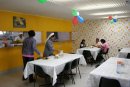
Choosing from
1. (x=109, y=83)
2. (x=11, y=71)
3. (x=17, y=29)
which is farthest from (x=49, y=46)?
(x=109, y=83)

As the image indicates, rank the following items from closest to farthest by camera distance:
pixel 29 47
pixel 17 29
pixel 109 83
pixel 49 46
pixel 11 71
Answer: pixel 109 83 → pixel 29 47 → pixel 49 46 → pixel 11 71 → pixel 17 29

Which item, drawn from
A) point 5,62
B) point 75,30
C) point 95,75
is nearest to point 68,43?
point 75,30

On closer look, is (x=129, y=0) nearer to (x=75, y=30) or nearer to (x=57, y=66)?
(x=57, y=66)

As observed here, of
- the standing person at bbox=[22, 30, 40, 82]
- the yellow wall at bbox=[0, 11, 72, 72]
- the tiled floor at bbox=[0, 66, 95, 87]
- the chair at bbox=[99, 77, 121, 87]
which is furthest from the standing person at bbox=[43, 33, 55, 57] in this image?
the chair at bbox=[99, 77, 121, 87]

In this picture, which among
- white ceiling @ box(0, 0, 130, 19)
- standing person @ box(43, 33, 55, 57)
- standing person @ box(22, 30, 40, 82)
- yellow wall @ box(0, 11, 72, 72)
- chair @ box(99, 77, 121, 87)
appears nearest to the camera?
chair @ box(99, 77, 121, 87)

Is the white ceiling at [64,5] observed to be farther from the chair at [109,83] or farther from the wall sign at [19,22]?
the chair at [109,83]

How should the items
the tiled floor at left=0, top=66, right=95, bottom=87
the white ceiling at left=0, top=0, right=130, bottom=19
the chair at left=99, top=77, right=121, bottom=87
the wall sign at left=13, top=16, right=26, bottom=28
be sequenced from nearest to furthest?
the chair at left=99, top=77, right=121, bottom=87, the white ceiling at left=0, top=0, right=130, bottom=19, the tiled floor at left=0, top=66, right=95, bottom=87, the wall sign at left=13, top=16, right=26, bottom=28

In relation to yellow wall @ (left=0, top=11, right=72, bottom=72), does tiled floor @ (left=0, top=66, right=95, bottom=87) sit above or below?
below

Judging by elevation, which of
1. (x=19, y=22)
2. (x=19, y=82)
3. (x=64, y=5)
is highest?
(x=64, y=5)

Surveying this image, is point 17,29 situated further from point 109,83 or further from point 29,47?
point 109,83

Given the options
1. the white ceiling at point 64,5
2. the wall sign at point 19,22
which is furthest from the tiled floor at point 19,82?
the white ceiling at point 64,5

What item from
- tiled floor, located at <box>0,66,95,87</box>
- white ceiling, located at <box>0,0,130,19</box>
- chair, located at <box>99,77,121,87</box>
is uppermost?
white ceiling, located at <box>0,0,130,19</box>

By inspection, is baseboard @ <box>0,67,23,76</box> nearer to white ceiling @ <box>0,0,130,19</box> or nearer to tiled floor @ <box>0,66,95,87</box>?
tiled floor @ <box>0,66,95,87</box>

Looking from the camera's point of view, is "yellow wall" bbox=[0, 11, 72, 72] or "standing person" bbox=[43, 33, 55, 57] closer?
"standing person" bbox=[43, 33, 55, 57]
